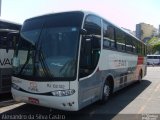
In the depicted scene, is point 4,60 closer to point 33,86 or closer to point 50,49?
point 33,86

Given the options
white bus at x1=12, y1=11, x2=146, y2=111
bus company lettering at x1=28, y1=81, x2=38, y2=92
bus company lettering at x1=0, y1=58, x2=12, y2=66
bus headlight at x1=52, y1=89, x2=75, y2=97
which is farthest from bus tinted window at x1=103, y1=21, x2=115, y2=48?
bus company lettering at x1=0, y1=58, x2=12, y2=66

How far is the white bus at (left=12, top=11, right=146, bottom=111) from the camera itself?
25.7 ft

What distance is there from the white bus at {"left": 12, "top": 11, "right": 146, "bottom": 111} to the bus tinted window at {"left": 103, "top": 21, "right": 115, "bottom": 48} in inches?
22.7

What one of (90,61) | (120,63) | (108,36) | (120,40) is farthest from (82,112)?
(120,40)

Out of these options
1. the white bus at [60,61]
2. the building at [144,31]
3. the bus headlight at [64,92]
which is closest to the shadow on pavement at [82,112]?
the white bus at [60,61]

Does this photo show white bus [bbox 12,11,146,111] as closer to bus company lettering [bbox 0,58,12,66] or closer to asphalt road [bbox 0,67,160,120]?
asphalt road [bbox 0,67,160,120]

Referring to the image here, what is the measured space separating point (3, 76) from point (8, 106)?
1179mm

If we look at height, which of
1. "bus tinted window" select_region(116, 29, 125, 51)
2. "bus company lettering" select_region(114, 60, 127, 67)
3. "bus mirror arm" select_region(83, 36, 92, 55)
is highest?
"bus tinted window" select_region(116, 29, 125, 51)

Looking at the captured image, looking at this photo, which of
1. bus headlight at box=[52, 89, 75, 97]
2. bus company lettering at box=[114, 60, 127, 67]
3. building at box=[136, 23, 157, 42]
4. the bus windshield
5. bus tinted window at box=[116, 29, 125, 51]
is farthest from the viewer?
building at box=[136, 23, 157, 42]

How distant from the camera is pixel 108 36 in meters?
10.8

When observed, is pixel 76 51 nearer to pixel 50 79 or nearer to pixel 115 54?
pixel 50 79

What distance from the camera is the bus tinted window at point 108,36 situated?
10375 millimetres

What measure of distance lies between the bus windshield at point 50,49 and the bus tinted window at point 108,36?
84.2 inches

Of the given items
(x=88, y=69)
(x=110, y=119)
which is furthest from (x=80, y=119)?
(x=88, y=69)
